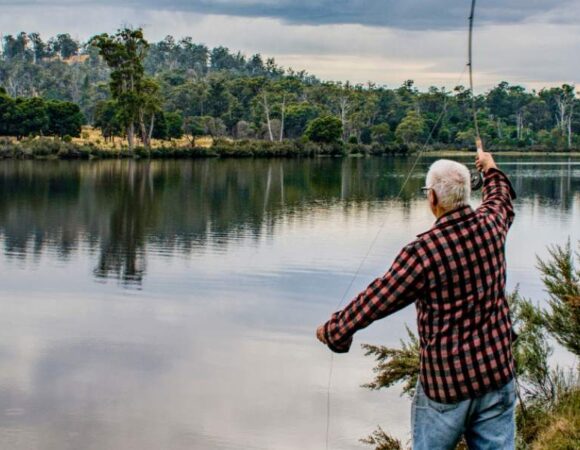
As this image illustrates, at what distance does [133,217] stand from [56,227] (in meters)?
3.92

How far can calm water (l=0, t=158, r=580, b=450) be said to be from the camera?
37.0ft

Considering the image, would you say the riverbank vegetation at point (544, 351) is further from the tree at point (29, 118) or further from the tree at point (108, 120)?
the tree at point (108, 120)

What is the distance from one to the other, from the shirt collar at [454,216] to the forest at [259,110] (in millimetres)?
62585

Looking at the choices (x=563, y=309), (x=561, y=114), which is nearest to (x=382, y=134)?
(x=561, y=114)

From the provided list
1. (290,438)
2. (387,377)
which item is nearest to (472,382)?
(387,377)

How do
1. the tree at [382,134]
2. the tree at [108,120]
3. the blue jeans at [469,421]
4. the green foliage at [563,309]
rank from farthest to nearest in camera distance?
1. the tree at [382,134]
2. the tree at [108,120]
3. the green foliage at [563,309]
4. the blue jeans at [469,421]

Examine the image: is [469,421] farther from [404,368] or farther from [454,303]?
[404,368]

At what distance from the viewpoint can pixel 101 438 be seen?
1069cm

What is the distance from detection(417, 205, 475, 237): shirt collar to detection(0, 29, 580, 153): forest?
205 ft

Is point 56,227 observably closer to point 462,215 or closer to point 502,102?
point 462,215

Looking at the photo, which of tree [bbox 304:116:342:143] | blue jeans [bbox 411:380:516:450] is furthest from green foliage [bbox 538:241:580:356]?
tree [bbox 304:116:342:143]

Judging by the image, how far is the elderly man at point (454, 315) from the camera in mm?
3492

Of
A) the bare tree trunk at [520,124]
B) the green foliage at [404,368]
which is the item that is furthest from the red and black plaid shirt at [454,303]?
the bare tree trunk at [520,124]

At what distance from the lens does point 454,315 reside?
3529 mm
